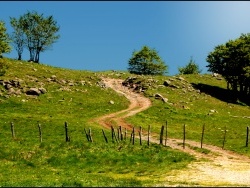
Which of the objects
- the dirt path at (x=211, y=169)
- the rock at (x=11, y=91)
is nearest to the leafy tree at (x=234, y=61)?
the dirt path at (x=211, y=169)

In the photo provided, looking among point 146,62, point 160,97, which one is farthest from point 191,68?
point 160,97

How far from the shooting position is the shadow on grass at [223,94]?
99062 mm

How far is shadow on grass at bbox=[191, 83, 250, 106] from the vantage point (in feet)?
325

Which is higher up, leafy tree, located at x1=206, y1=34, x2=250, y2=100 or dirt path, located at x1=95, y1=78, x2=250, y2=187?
leafy tree, located at x1=206, y1=34, x2=250, y2=100

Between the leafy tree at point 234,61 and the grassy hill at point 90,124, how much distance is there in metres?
5.20


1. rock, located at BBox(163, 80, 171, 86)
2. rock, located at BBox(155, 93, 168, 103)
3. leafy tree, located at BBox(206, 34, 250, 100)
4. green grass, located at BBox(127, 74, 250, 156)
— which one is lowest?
green grass, located at BBox(127, 74, 250, 156)

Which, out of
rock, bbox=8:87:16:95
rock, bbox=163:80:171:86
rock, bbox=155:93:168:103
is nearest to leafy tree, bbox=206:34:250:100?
rock, bbox=163:80:171:86

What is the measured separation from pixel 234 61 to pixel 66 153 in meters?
72.3

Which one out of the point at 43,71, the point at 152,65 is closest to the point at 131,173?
the point at 43,71

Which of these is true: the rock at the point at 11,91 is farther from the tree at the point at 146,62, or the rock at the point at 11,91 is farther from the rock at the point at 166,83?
the tree at the point at 146,62

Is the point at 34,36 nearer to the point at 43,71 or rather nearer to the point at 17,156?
the point at 43,71

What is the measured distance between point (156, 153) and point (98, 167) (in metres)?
7.68

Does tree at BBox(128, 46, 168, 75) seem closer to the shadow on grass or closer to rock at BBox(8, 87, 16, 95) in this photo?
the shadow on grass

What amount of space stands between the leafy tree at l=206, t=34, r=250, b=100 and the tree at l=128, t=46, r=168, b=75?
106 feet
